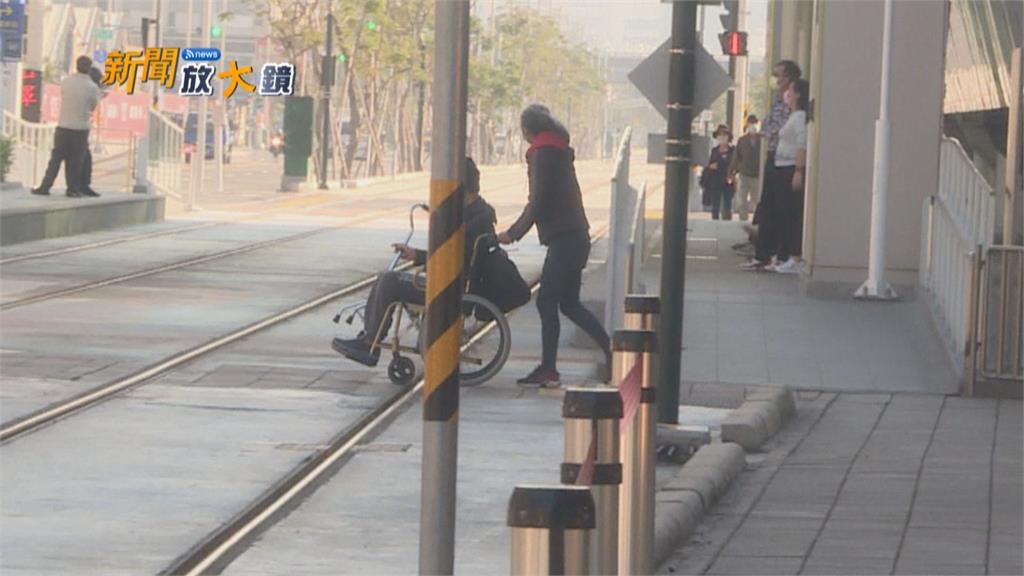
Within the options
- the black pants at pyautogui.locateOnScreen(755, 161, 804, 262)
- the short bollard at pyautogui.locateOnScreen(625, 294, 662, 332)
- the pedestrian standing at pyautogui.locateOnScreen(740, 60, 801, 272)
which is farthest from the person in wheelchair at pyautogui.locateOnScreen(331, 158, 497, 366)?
the black pants at pyautogui.locateOnScreen(755, 161, 804, 262)

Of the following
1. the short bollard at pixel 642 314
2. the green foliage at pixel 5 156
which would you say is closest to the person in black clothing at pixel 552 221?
the short bollard at pixel 642 314

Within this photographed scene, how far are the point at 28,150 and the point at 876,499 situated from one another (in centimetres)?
2506

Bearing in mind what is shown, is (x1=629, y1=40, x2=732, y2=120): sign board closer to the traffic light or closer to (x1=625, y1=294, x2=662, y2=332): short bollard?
(x1=625, y1=294, x2=662, y2=332): short bollard

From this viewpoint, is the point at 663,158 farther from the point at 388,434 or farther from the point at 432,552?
the point at 432,552

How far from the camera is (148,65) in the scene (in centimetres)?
4484

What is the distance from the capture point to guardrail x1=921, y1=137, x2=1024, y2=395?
45.0 feet

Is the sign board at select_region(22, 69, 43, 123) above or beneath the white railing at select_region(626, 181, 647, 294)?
above

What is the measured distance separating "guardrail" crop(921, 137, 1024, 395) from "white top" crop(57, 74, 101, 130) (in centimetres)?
1411

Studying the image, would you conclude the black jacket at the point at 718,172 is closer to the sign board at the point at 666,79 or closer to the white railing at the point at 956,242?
the white railing at the point at 956,242

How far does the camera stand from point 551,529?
4324 millimetres

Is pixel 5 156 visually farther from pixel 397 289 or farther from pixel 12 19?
pixel 397 289

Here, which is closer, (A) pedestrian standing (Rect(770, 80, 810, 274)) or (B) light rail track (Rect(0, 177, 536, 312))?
(B) light rail track (Rect(0, 177, 536, 312))

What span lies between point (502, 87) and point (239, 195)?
50670mm

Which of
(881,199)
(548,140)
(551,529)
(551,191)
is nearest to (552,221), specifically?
(551,191)
